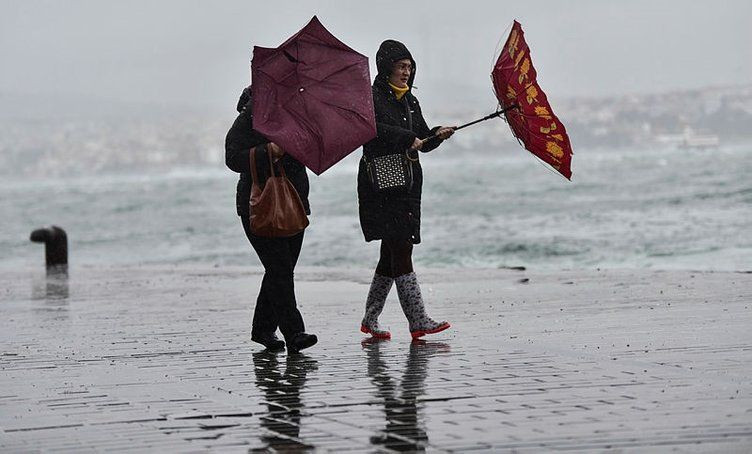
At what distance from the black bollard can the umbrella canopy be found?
11048 mm

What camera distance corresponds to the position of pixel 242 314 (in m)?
11.7

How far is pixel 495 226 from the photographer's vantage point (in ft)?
123

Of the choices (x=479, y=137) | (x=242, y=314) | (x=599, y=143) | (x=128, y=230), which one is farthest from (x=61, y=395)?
(x=479, y=137)

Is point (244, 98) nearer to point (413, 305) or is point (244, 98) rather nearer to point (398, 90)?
point (398, 90)

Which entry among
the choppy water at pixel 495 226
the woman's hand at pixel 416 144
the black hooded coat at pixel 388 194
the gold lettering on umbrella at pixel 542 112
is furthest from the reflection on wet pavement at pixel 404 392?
the choppy water at pixel 495 226

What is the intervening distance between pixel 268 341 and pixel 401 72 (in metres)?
1.72

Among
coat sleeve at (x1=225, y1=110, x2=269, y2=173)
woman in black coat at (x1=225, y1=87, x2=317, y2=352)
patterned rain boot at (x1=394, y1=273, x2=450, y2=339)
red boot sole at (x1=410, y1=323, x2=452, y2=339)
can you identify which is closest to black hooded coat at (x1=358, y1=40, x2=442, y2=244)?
patterned rain boot at (x1=394, y1=273, x2=450, y2=339)

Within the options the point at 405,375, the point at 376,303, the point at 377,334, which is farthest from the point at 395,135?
the point at 405,375

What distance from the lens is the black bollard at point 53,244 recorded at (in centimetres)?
1892

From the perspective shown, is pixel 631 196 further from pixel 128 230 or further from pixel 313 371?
pixel 313 371

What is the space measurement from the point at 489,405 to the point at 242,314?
18.1 feet

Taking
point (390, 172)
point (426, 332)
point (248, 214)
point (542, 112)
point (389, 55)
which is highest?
point (389, 55)

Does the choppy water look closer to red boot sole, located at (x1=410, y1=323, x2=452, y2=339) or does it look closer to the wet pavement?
the wet pavement

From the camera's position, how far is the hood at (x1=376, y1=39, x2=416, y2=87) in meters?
8.78
